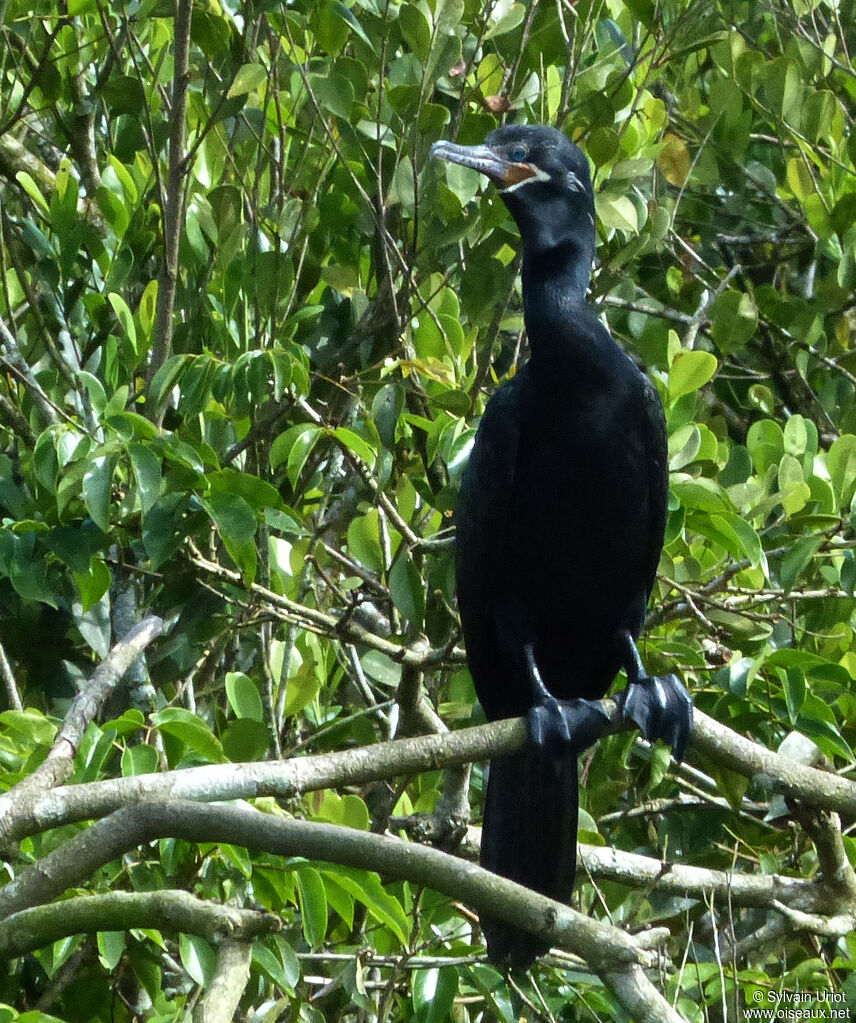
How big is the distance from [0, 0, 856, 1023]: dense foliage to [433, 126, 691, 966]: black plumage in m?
0.12

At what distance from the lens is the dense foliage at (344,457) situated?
10.8 feet

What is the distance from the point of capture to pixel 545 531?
12.0ft

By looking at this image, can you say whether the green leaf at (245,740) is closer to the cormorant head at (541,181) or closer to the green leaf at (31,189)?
the cormorant head at (541,181)

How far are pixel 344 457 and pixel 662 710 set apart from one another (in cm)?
126

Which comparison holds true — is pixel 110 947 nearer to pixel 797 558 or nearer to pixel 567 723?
pixel 567 723

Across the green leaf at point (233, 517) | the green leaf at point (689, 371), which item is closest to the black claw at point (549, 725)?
the green leaf at point (233, 517)

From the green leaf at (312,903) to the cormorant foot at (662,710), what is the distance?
2.67ft

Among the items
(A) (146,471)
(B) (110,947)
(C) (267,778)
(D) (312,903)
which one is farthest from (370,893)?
(A) (146,471)

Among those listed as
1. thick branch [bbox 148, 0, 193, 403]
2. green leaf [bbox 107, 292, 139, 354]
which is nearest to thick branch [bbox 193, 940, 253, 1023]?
thick branch [bbox 148, 0, 193, 403]

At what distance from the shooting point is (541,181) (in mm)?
3580

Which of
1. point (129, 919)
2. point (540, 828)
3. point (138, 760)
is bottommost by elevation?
point (540, 828)

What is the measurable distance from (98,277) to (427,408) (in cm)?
105

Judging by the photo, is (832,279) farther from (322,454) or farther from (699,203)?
(322,454)

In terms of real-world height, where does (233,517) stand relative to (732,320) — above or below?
below
